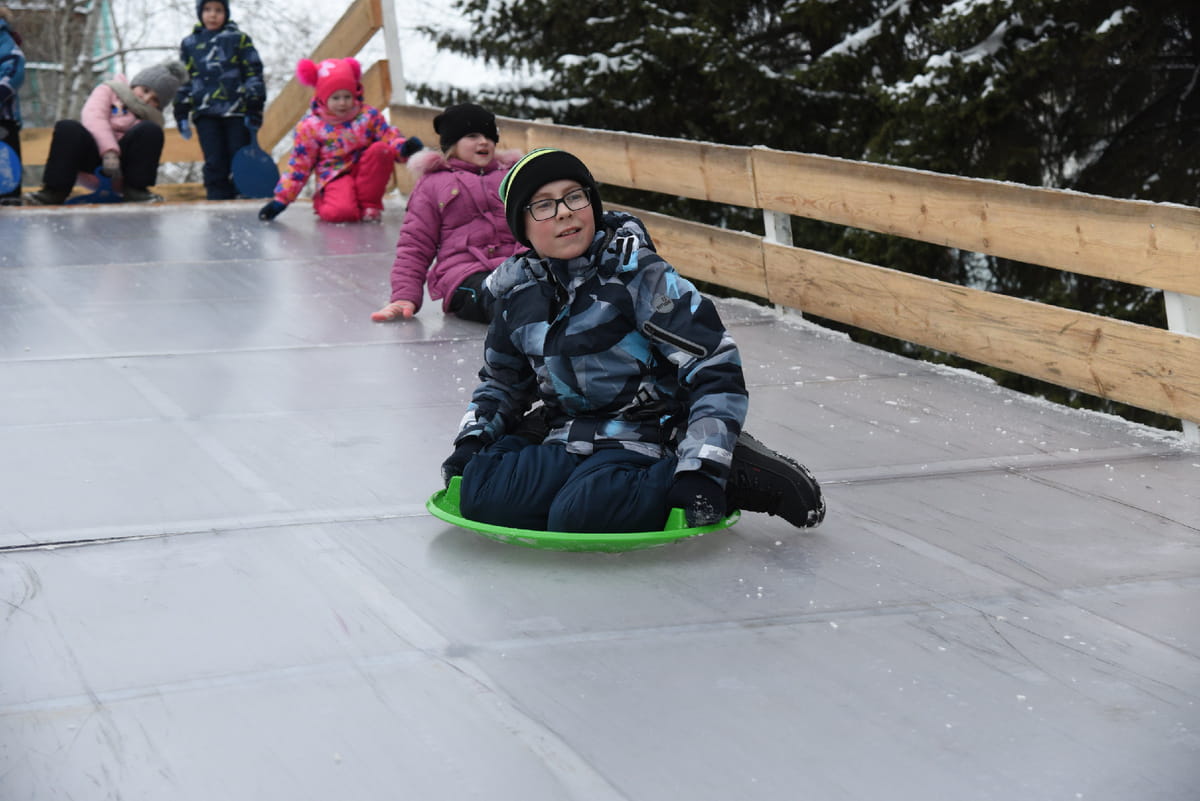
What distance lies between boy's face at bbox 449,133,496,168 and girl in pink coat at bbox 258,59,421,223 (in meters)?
3.48

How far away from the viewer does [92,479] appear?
472 cm

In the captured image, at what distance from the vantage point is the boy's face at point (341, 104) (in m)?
10.9

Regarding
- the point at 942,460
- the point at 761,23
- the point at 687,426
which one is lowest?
the point at 942,460

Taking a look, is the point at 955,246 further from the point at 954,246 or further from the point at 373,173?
the point at 373,173

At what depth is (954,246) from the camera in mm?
6406

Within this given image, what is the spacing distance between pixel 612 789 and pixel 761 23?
14264mm

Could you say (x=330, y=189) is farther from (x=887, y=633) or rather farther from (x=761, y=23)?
(x=887, y=633)

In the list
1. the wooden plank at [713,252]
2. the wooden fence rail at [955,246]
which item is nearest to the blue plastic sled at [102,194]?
the wooden fence rail at [955,246]

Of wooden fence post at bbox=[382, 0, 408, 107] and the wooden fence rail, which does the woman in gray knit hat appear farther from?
the wooden fence rail

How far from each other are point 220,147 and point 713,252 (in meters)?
6.11

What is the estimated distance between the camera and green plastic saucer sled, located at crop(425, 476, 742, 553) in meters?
3.90

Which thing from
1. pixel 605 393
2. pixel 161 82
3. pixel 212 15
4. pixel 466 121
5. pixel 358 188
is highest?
pixel 212 15

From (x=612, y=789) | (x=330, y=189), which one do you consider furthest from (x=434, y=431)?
(x=330, y=189)

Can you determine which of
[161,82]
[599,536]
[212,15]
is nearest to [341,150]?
[212,15]
